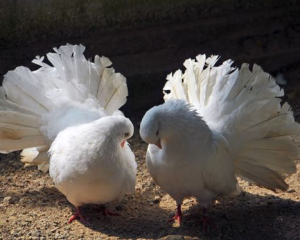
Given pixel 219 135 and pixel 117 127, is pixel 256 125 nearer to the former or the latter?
pixel 219 135

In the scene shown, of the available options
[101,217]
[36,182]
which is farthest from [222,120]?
[36,182]

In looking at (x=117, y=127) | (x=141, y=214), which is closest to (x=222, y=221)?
(x=141, y=214)

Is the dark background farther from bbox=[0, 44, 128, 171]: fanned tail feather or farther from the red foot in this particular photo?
the red foot

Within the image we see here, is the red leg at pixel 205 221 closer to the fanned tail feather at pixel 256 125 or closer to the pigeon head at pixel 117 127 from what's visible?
the fanned tail feather at pixel 256 125

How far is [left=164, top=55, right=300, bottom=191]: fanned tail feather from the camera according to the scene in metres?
4.64

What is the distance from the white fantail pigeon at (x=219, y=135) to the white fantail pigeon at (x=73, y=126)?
301 mm

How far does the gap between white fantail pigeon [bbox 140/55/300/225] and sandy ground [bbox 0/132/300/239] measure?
193mm

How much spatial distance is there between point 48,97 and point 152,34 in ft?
5.47

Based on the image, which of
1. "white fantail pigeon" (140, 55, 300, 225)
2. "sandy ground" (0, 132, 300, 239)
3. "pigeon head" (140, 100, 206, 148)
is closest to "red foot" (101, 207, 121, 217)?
"sandy ground" (0, 132, 300, 239)

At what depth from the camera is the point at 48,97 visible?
194 inches

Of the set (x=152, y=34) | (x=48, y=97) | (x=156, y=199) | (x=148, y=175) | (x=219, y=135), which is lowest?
(x=156, y=199)

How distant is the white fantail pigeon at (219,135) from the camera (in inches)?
170

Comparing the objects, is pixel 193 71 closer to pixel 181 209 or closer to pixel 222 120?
pixel 222 120

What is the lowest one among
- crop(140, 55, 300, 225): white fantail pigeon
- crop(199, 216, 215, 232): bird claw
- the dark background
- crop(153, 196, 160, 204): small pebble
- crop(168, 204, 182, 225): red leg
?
crop(199, 216, 215, 232): bird claw
